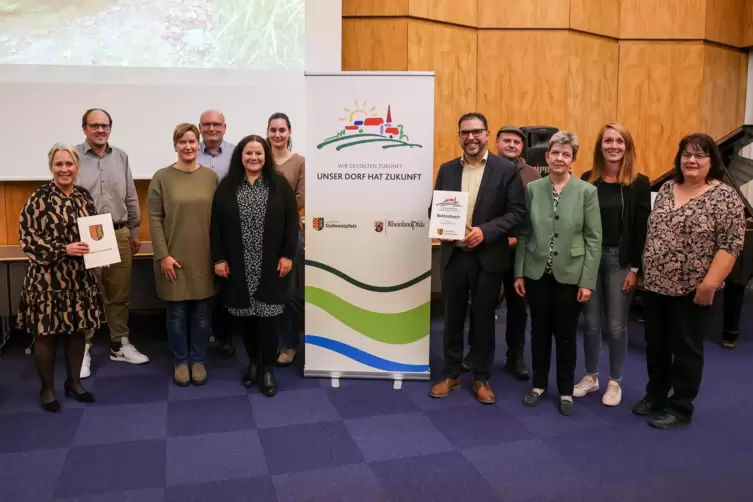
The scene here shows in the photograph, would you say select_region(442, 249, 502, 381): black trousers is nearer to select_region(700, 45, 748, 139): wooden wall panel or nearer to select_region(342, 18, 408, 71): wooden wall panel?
select_region(342, 18, 408, 71): wooden wall panel

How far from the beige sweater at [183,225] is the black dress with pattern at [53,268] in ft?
1.39

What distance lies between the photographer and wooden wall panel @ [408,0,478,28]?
6.09m

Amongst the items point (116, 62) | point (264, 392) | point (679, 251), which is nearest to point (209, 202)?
point (264, 392)

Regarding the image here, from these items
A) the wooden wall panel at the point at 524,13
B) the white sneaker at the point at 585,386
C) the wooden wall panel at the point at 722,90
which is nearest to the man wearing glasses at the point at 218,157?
the white sneaker at the point at 585,386

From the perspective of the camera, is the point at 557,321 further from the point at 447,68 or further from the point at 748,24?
the point at 748,24

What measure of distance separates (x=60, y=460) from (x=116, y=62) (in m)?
3.44

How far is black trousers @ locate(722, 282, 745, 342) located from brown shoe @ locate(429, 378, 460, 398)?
2444mm

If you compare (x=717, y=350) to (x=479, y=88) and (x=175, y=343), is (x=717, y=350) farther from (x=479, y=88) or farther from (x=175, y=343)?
(x=175, y=343)

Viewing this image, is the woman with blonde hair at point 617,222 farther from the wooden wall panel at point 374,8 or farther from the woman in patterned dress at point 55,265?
the wooden wall panel at point 374,8

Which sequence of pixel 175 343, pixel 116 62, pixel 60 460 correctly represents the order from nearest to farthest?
pixel 60 460, pixel 175 343, pixel 116 62

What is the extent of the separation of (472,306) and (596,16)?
4.87 m

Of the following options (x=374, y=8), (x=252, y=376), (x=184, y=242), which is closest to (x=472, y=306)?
(x=252, y=376)

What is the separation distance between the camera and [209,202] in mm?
3514

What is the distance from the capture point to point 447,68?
6305 millimetres
